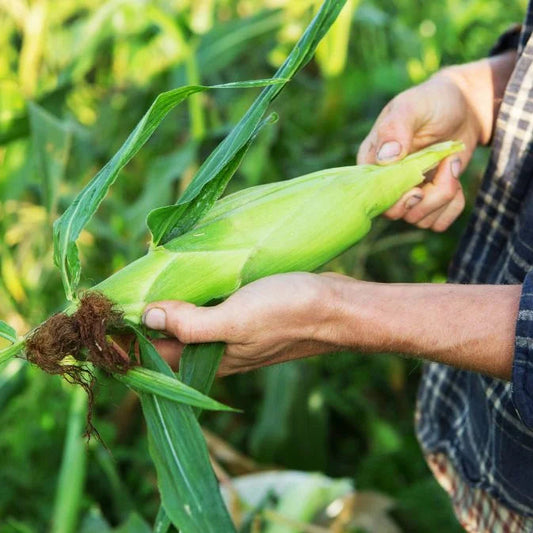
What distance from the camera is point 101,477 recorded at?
1851mm

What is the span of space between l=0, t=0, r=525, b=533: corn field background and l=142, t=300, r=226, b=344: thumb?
583mm

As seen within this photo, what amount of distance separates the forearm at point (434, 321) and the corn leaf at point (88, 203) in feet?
0.78

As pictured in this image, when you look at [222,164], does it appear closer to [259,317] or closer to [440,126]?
[259,317]

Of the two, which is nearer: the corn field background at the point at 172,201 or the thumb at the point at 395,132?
the thumb at the point at 395,132

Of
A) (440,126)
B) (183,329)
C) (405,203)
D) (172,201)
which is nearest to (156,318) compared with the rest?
(183,329)

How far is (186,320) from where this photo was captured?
0.83 metres

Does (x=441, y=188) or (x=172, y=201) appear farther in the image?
(x=172, y=201)

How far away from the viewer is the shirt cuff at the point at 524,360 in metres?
0.77

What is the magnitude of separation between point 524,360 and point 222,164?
350mm

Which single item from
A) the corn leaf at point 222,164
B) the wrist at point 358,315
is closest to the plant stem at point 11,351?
the corn leaf at point 222,164

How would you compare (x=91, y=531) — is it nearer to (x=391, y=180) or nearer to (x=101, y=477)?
(x=101, y=477)

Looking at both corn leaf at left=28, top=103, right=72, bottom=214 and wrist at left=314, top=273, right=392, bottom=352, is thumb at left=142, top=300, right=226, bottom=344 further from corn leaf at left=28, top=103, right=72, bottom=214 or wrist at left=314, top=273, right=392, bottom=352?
corn leaf at left=28, top=103, right=72, bottom=214

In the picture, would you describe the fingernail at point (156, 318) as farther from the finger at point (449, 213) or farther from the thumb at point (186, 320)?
the finger at point (449, 213)

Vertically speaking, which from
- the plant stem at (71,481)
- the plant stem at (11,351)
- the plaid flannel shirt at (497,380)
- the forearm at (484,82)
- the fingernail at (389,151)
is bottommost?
the plant stem at (71,481)
